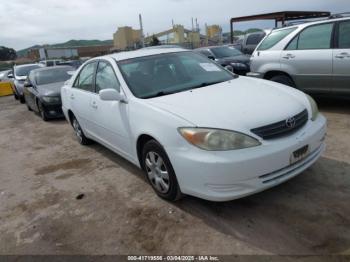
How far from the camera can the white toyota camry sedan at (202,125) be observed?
2.92 metres

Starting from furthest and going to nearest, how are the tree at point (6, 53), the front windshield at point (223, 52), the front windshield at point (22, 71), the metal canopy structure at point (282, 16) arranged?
the tree at point (6, 53), the metal canopy structure at point (282, 16), the front windshield at point (22, 71), the front windshield at point (223, 52)

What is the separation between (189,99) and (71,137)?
416cm

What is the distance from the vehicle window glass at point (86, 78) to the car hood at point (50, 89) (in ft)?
11.3

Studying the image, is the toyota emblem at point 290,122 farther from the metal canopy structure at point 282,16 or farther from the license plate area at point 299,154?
the metal canopy structure at point 282,16

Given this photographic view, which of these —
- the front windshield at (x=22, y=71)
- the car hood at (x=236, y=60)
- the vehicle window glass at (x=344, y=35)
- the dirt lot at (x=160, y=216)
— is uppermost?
the vehicle window glass at (x=344, y=35)

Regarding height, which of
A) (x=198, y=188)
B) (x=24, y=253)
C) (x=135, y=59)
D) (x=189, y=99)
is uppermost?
(x=135, y=59)

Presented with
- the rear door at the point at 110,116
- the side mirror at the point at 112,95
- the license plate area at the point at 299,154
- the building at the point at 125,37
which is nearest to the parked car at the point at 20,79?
the rear door at the point at 110,116

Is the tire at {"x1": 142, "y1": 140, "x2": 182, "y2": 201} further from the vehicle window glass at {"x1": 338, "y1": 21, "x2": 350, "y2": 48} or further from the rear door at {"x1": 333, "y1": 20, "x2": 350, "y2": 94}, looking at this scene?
the vehicle window glass at {"x1": 338, "y1": 21, "x2": 350, "y2": 48}

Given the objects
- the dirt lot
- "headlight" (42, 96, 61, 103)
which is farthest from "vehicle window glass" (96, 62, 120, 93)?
"headlight" (42, 96, 61, 103)

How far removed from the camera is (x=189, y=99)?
354 cm

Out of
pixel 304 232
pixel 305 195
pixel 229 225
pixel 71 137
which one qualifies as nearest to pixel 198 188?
pixel 229 225

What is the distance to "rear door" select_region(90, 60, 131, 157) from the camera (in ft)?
13.1

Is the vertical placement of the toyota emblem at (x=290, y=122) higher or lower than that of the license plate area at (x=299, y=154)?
higher

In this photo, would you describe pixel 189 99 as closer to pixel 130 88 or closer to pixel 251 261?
pixel 130 88
